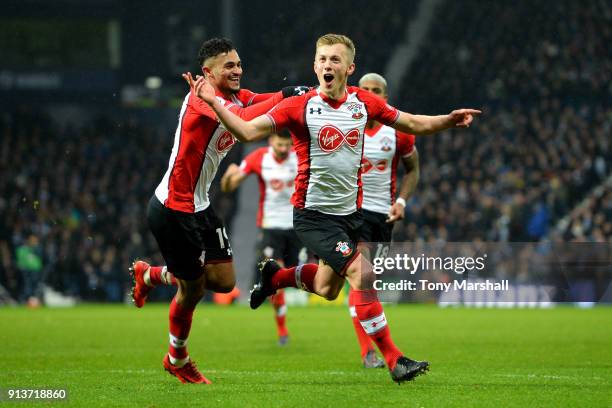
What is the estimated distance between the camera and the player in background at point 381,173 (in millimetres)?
9609

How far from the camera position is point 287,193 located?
1272 cm

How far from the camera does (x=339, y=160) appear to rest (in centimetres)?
755

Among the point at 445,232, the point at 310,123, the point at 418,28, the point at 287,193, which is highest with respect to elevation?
the point at 418,28

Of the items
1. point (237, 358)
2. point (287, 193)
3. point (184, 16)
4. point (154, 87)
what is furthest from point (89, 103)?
point (237, 358)

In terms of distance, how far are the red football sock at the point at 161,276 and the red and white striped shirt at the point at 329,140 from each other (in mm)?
1411

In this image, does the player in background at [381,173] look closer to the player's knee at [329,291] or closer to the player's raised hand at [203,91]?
the player's knee at [329,291]

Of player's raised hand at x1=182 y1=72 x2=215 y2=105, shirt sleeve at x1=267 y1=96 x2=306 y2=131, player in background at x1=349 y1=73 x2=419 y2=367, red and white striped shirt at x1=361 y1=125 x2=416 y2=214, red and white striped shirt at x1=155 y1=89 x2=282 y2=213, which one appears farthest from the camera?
red and white striped shirt at x1=361 y1=125 x2=416 y2=214

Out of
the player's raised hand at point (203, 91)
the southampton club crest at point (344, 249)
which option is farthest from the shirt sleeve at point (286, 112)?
the southampton club crest at point (344, 249)

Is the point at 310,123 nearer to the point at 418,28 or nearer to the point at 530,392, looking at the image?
the point at 530,392

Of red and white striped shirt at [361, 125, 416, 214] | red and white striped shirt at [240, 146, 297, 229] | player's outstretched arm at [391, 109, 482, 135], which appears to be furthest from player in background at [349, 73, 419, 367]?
red and white striped shirt at [240, 146, 297, 229]

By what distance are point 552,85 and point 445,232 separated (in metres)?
6.29

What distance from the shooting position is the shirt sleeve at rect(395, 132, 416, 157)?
983cm

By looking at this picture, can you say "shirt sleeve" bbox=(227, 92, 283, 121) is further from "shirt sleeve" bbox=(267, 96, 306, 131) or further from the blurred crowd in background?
the blurred crowd in background

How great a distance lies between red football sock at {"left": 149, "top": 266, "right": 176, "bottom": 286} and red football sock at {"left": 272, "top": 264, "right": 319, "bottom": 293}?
86 cm
